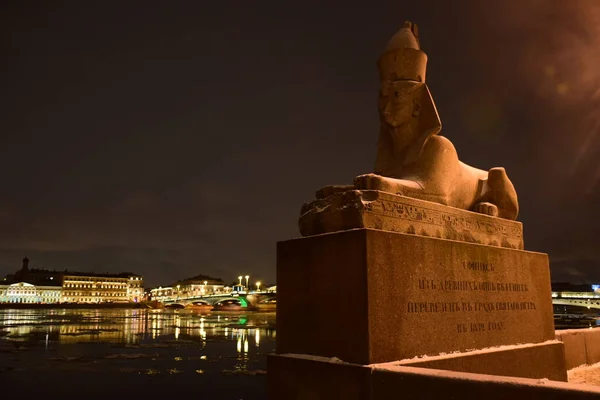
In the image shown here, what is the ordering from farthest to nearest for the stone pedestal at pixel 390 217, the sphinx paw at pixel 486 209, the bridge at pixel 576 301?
the bridge at pixel 576 301
the sphinx paw at pixel 486 209
the stone pedestal at pixel 390 217

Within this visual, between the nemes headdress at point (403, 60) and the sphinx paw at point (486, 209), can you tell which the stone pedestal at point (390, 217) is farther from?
the nemes headdress at point (403, 60)

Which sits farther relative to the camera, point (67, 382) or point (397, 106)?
point (67, 382)

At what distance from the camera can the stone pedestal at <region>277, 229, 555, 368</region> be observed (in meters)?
3.99

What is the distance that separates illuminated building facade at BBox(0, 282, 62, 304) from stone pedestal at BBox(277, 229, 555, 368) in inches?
5736

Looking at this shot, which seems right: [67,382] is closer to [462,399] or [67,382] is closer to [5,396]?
[5,396]

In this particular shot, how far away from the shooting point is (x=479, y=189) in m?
6.30

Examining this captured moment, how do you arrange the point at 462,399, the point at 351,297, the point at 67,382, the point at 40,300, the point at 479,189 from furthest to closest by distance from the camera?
the point at 40,300 < the point at 67,382 < the point at 479,189 < the point at 351,297 < the point at 462,399

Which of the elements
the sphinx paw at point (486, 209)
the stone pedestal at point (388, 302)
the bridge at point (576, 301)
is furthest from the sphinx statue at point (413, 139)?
the bridge at point (576, 301)

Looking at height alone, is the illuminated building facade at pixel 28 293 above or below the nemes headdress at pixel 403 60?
below

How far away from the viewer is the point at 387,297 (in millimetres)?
4086

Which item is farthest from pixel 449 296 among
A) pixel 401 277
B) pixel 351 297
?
pixel 351 297

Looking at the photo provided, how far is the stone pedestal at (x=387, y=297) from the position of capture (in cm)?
399

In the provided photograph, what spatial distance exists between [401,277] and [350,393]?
108cm

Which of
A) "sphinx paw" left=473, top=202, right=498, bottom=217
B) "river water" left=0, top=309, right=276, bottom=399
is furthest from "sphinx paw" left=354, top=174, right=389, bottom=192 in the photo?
"river water" left=0, top=309, right=276, bottom=399
